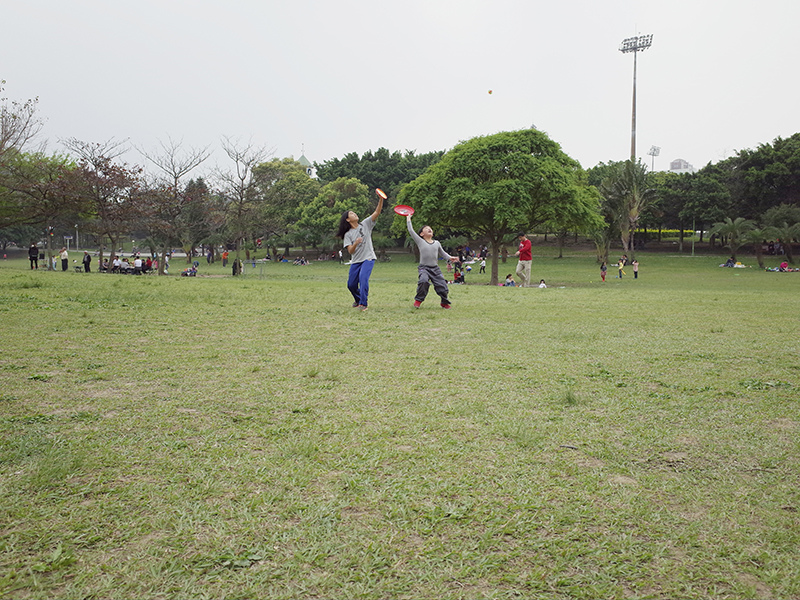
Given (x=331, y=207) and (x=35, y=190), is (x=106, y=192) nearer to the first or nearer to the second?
(x=35, y=190)

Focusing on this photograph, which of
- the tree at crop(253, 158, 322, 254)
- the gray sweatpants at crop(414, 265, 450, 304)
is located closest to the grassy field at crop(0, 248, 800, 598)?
the gray sweatpants at crop(414, 265, 450, 304)

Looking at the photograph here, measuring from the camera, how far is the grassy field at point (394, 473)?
7.26 ft

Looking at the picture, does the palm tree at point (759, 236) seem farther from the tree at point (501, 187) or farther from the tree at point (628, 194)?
the tree at point (501, 187)

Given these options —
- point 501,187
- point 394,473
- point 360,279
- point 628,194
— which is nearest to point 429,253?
point 360,279

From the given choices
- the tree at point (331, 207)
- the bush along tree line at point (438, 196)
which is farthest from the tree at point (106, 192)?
the tree at point (331, 207)

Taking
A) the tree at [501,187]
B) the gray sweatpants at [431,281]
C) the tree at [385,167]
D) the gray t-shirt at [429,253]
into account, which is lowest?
the gray sweatpants at [431,281]

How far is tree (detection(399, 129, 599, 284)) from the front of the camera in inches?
1009

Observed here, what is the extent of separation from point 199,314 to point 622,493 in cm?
871

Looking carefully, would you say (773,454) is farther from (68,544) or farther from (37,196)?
(37,196)

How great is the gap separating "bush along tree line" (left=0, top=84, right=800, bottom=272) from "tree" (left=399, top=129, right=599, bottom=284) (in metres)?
0.06

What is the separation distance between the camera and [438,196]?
27.8 meters

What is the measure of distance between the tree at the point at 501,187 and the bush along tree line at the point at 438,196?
6cm

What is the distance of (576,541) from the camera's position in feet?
8.07

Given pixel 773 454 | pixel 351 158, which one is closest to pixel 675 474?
pixel 773 454
